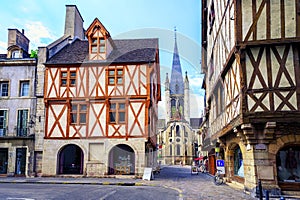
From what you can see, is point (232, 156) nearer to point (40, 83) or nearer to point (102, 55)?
point (102, 55)

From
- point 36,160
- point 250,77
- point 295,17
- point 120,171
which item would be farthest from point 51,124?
point 295,17

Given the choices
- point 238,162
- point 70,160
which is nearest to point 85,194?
point 238,162

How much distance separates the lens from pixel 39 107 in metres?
19.7

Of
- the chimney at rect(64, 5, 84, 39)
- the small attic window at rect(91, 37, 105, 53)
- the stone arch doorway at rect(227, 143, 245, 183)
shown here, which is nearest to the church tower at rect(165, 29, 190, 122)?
the chimney at rect(64, 5, 84, 39)

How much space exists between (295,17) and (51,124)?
15.4 meters

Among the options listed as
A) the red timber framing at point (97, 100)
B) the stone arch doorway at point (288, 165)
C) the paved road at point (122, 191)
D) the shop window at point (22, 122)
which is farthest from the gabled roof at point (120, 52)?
the stone arch doorway at point (288, 165)

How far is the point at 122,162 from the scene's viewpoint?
19.5 meters

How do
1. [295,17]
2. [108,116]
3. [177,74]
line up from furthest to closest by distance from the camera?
[177,74]
[108,116]
[295,17]

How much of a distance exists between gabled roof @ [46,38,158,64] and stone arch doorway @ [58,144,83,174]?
6010 millimetres

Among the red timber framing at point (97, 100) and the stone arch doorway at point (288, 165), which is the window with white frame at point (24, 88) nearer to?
the red timber framing at point (97, 100)

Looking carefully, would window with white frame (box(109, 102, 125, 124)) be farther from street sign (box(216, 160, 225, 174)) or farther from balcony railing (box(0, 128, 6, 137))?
balcony railing (box(0, 128, 6, 137))

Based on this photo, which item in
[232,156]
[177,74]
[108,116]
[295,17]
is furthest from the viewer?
[177,74]

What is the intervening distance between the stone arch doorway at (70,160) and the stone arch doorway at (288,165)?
506 inches

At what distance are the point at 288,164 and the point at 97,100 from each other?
12.3m
